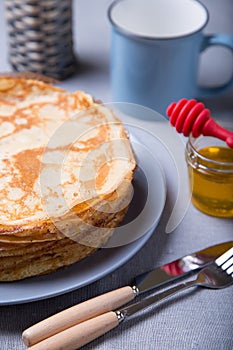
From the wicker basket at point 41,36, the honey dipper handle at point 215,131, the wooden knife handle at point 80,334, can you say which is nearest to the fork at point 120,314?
the wooden knife handle at point 80,334

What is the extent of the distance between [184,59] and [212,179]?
1.23ft

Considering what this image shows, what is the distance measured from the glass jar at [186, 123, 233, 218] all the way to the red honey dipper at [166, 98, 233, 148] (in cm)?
4

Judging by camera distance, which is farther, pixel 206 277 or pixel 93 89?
pixel 93 89

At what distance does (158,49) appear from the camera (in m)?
1.54

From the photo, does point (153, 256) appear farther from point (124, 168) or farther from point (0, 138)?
point (0, 138)

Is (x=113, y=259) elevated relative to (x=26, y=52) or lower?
lower

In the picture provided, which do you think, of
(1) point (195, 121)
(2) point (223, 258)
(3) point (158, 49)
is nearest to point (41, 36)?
(3) point (158, 49)

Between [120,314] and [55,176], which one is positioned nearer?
[120,314]

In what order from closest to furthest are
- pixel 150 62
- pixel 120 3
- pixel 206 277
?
A: pixel 206 277, pixel 150 62, pixel 120 3

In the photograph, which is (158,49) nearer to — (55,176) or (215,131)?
(215,131)

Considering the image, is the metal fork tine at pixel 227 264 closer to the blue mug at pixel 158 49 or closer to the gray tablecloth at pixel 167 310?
the gray tablecloth at pixel 167 310

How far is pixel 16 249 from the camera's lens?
1112mm

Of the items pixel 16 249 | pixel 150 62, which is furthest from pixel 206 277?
pixel 150 62

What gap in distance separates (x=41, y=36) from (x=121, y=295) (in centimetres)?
84
